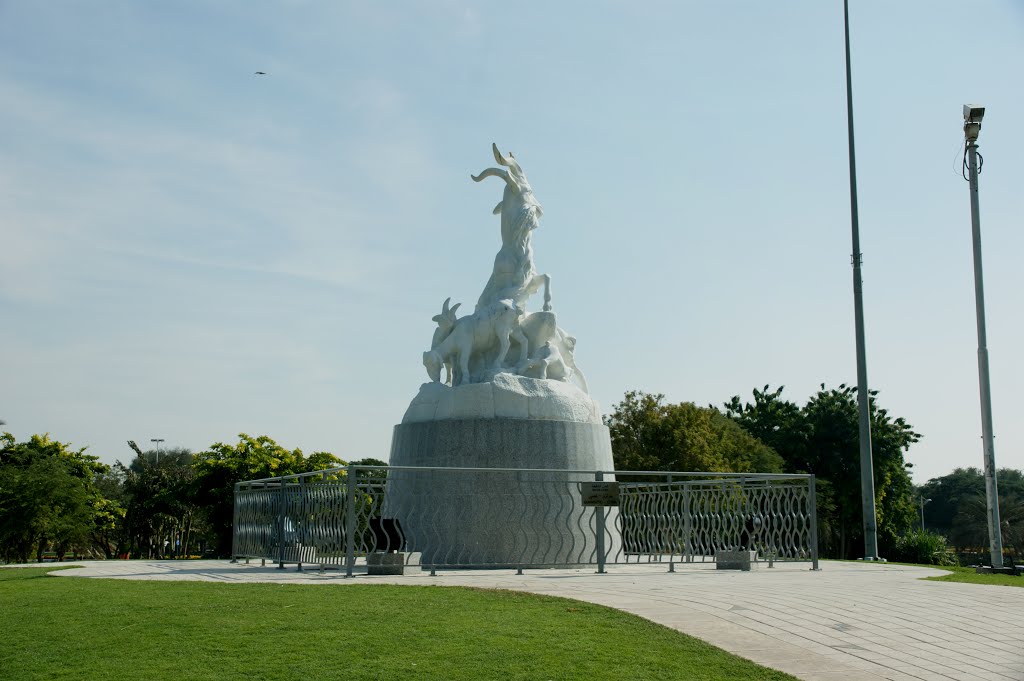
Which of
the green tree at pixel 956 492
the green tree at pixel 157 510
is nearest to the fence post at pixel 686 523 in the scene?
the green tree at pixel 157 510

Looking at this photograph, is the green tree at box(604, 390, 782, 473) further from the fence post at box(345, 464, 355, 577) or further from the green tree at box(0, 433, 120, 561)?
the fence post at box(345, 464, 355, 577)

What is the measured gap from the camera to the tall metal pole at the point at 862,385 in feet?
62.4

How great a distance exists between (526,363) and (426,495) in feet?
9.72

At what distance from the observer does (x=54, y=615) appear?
26.2ft

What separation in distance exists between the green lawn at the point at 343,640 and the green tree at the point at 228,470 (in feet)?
55.5

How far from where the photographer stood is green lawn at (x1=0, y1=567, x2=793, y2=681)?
6160 mm

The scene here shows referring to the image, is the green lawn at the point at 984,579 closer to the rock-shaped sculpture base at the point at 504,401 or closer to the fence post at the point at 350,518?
the rock-shaped sculpture base at the point at 504,401

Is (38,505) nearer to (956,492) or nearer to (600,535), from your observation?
(600,535)

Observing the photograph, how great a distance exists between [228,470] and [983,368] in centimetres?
1857

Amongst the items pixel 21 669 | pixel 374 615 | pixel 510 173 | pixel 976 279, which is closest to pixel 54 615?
pixel 21 669

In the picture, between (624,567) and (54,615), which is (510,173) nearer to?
(624,567)

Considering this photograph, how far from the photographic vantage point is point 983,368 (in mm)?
13805

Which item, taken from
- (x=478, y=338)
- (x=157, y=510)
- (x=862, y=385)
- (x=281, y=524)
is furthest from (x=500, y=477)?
(x=157, y=510)

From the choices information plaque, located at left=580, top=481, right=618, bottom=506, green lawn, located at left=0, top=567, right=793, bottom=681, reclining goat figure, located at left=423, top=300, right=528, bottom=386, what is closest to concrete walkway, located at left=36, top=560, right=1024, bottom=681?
green lawn, located at left=0, top=567, right=793, bottom=681
